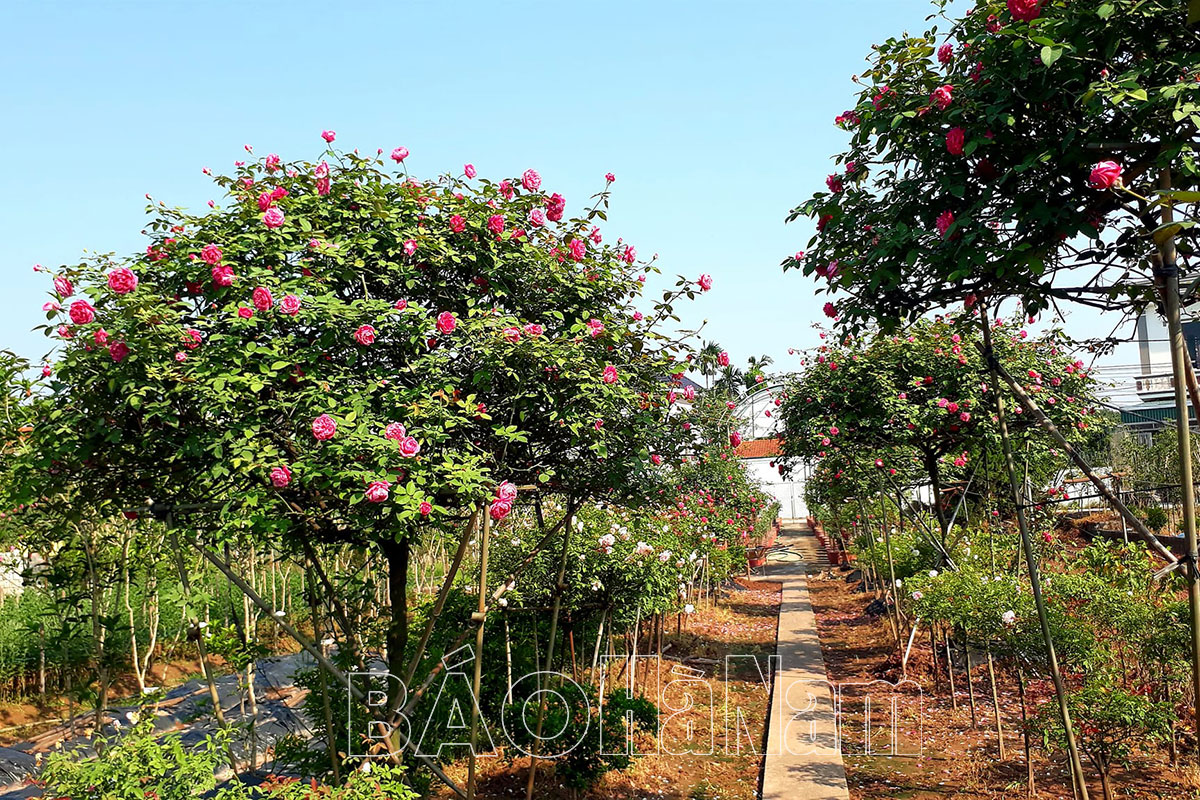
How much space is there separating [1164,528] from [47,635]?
17879mm

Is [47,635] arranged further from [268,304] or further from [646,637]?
[268,304]

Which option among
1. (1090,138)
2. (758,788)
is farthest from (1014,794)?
(1090,138)

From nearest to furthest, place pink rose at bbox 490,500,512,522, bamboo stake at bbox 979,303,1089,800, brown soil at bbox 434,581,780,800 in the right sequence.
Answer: pink rose at bbox 490,500,512,522 < bamboo stake at bbox 979,303,1089,800 < brown soil at bbox 434,581,780,800

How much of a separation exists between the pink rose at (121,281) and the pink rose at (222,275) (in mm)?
291

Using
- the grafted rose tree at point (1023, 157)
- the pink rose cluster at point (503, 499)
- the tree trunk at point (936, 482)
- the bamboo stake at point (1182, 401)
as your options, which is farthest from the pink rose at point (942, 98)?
the tree trunk at point (936, 482)

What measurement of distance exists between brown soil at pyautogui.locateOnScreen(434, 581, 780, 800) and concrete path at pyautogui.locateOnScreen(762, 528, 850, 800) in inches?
5.9

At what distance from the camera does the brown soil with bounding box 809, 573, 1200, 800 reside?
191 inches

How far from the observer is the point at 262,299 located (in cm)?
310

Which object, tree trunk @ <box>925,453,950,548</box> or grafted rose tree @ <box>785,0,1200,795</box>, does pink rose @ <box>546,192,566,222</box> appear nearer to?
grafted rose tree @ <box>785,0,1200,795</box>

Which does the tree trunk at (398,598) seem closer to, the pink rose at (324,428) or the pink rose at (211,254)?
the pink rose at (324,428)

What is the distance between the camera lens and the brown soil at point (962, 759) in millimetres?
4844

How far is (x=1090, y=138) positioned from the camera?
8.22ft

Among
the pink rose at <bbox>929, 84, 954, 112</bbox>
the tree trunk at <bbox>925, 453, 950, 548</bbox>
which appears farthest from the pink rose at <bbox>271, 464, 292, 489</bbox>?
the tree trunk at <bbox>925, 453, 950, 548</bbox>

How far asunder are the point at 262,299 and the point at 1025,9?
280cm
